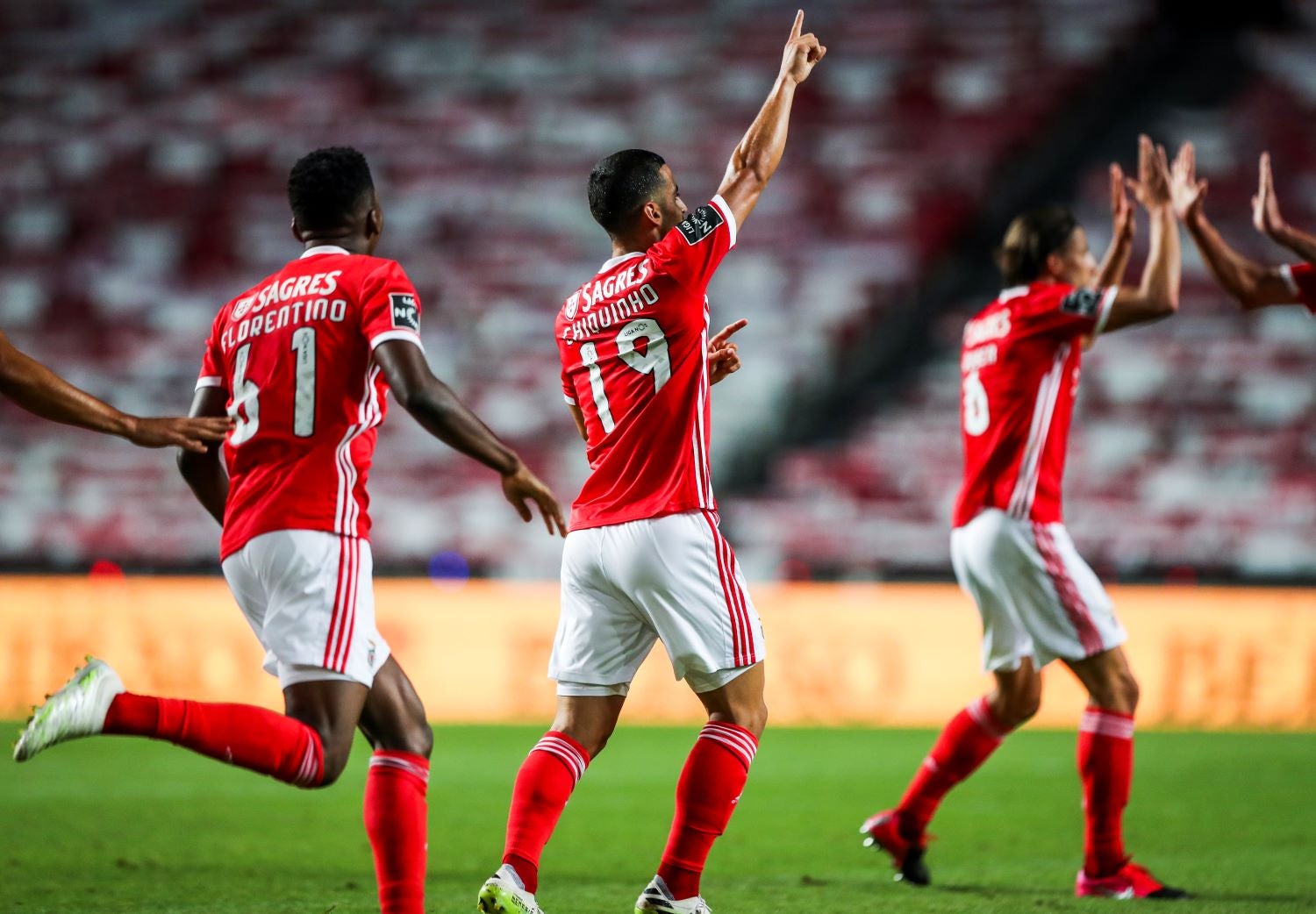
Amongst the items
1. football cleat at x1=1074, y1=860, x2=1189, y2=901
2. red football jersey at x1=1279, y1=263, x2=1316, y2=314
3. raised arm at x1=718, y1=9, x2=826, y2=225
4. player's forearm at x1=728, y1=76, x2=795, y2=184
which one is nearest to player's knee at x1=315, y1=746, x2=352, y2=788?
Answer: raised arm at x1=718, y1=9, x2=826, y2=225

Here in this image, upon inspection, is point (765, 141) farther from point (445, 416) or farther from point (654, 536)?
point (445, 416)

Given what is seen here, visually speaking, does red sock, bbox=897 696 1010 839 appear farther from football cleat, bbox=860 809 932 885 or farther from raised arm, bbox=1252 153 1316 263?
raised arm, bbox=1252 153 1316 263

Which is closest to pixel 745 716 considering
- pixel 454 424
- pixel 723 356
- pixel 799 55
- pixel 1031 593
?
pixel 723 356

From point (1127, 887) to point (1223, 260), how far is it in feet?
7.16

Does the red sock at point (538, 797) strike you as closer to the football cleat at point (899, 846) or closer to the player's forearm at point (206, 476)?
the player's forearm at point (206, 476)

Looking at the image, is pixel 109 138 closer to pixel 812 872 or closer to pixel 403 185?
pixel 403 185

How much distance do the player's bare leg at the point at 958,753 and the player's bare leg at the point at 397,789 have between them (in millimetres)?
2012

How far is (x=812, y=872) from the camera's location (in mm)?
5605

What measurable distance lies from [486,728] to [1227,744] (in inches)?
191

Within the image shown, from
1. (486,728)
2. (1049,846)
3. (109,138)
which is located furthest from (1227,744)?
(109,138)

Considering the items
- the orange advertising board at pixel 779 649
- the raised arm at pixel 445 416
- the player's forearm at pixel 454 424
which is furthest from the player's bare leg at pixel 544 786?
the orange advertising board at pixel 779 649

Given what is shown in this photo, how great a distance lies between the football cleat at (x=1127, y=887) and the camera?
197 inches

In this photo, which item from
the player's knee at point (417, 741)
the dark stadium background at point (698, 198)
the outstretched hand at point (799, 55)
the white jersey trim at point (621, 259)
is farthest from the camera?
the dark stadium background at point (698, 198)

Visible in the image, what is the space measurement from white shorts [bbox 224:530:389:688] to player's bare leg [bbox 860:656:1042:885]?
228 centimetres
